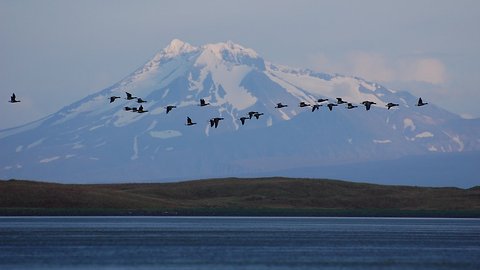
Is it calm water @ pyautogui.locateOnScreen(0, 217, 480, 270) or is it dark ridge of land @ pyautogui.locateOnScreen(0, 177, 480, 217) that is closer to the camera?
calm water @ pyautogui.locateOnScreen(0, 217, 480, 270)

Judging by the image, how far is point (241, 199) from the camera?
13400 cm

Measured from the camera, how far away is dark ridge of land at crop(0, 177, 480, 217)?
399 ft

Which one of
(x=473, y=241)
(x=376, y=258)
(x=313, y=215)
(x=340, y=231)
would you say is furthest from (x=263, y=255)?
(x=313, y=215)

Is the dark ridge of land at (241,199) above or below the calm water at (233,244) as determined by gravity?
above

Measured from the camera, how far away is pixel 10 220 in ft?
364

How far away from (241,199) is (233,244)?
165 feet

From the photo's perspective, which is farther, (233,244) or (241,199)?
(241,199)

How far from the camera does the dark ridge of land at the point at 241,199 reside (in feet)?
399

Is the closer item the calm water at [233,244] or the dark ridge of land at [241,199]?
the calm water at [233,244]

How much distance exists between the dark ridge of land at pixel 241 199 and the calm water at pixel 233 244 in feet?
17.8

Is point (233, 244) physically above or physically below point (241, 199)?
below

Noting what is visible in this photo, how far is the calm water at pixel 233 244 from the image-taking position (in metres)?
70.1

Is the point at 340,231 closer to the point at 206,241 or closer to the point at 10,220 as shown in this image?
the point at 206,241

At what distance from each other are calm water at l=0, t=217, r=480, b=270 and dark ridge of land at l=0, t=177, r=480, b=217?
5416 millimetres
